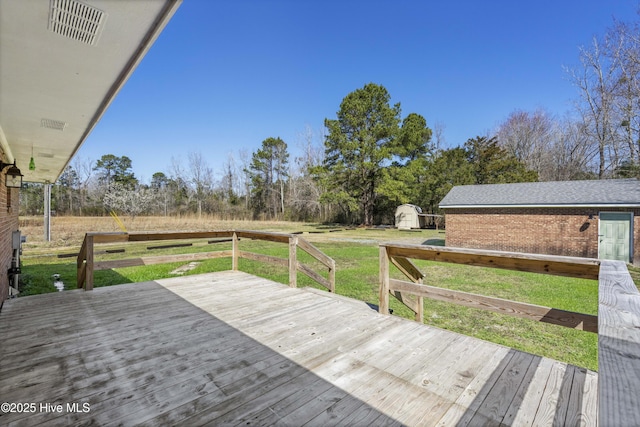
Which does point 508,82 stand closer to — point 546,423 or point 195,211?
point 546,423

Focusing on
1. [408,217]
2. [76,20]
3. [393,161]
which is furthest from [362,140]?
[76,20]

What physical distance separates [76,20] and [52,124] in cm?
315

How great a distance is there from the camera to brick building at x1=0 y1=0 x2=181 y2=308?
2.04 metres

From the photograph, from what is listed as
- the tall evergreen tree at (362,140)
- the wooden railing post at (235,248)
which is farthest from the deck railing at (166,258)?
the tall evergreen tree at (362,140)

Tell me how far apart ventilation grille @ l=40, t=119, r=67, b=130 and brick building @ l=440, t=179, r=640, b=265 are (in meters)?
15.2

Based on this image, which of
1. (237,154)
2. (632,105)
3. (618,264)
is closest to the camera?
(618,264)

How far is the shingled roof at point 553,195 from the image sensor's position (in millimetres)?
11938

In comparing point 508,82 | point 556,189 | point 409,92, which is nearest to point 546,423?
point 556,189

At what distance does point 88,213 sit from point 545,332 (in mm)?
37194

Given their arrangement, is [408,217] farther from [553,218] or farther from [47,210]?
[47,210]

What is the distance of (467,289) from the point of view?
684cm

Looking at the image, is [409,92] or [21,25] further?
[409,92]

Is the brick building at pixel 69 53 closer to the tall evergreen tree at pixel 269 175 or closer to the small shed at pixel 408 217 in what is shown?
the small shed at pixel 408 217

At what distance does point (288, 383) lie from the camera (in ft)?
6.93
